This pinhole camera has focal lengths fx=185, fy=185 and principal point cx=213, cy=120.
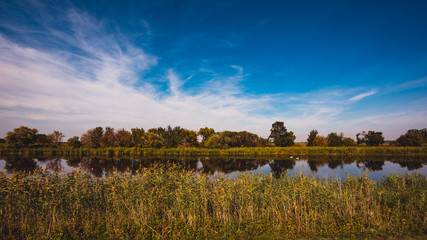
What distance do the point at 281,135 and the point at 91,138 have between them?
6836 cm

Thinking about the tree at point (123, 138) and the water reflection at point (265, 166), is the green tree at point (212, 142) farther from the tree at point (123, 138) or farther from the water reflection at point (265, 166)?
the tree at point (123, 138)

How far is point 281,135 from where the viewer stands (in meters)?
63.9

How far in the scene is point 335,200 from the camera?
752 centimetres

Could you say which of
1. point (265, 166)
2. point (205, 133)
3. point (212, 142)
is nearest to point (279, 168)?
point (265, 166)

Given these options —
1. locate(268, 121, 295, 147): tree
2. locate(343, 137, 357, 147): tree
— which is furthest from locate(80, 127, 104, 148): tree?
locate(343, 137, 357, 147): tree

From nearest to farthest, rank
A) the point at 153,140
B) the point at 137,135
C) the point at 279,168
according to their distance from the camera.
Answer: the point at 279,168
the point at 153,140
the point at 137,135

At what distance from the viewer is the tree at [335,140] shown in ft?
191

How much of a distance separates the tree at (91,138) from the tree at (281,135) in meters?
62.9

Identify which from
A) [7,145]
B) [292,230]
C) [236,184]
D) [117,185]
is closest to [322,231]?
[292,230]

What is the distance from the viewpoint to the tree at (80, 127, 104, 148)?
221ft

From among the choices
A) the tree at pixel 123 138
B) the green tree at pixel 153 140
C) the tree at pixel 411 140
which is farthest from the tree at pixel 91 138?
the tree at pixel 411 140

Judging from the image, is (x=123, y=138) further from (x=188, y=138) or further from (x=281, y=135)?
(x=281, y=135)

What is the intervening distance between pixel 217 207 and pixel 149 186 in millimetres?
3068

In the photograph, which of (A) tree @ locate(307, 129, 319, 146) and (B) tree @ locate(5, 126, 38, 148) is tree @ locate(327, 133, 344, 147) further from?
(B) tree @ locate(5, 126, 38, 148)
